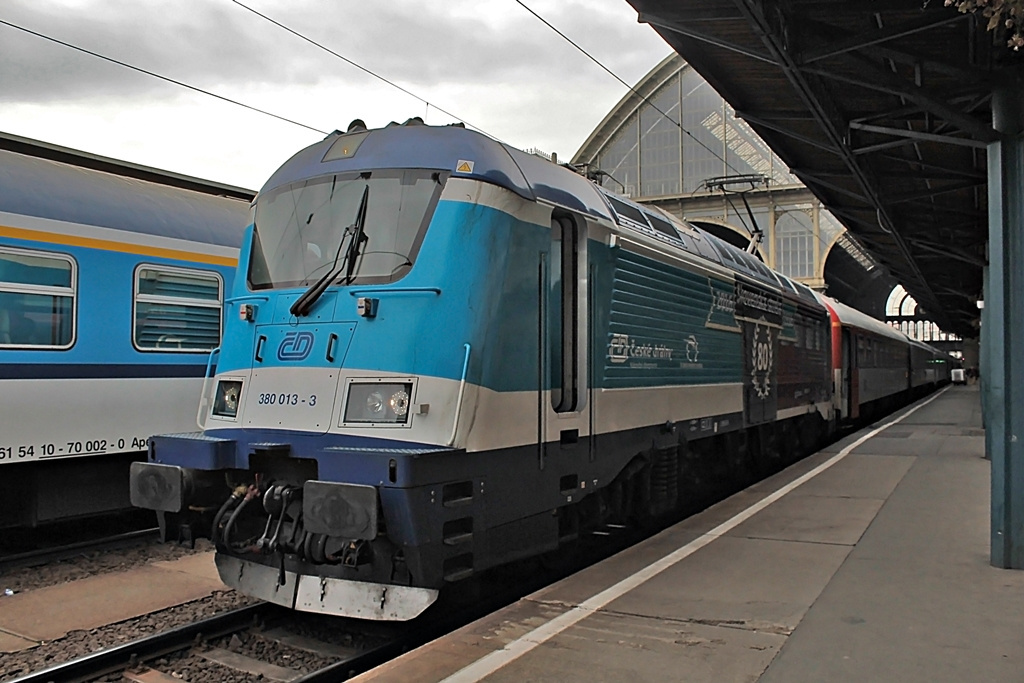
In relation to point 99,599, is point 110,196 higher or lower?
higher

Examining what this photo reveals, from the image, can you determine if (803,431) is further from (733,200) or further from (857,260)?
(857,260)

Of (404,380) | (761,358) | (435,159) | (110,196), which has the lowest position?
(404,380)

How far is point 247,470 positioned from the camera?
19.0 ft

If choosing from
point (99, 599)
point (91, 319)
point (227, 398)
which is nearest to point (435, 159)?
point (227, 398)

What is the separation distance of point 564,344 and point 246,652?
9.77 feet

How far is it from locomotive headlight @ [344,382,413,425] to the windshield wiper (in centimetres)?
70

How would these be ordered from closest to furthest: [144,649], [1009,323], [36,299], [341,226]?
[144,649] < [341,226] < [1009,323] < [36,299]

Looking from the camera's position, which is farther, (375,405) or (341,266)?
(341,266)

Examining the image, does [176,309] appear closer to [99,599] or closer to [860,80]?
[99,599]

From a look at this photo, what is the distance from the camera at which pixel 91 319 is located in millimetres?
8328

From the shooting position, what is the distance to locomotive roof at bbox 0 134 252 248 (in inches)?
315

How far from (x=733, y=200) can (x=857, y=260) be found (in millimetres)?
13134

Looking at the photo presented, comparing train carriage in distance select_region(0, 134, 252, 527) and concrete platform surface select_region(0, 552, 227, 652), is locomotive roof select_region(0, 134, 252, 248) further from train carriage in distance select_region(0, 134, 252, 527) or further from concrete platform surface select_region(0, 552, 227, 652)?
concrete platform surface select_region(0, 552, 227, 652)

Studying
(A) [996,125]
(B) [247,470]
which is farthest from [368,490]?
(A) [996,125]
